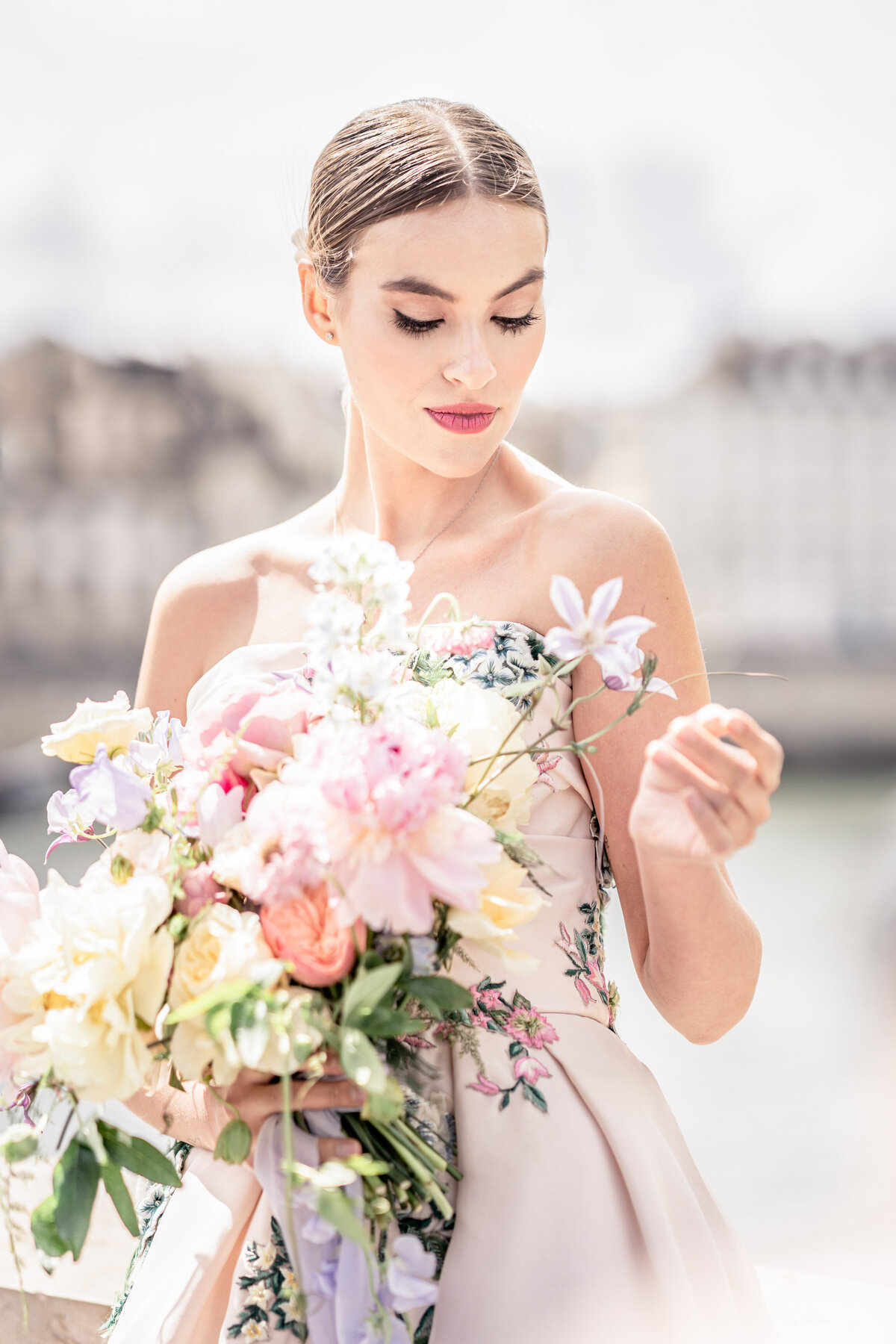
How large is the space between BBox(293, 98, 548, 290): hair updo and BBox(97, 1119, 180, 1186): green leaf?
1106mm

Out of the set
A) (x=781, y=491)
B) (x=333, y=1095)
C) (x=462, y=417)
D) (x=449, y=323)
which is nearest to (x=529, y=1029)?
(x=333, y=1095)

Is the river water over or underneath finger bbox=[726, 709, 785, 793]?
underneath

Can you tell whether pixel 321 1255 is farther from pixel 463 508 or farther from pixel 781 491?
pixel 781 491

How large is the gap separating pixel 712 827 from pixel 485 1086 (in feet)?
1.57

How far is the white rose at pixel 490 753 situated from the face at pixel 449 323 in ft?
1.74

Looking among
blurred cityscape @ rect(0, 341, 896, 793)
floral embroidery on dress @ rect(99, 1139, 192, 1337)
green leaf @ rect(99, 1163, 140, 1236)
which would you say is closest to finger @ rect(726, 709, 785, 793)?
green leaf @ rect(99, 1163, 140, 1236)

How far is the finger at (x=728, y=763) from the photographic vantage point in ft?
3.15

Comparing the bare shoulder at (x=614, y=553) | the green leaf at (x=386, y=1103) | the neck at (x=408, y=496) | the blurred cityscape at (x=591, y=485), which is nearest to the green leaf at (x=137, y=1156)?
the green leaf at (x=386, y=1103)

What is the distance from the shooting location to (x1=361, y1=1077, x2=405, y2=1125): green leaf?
0.92 metres

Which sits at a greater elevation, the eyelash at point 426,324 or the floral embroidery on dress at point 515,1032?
the eyelash at point 426,324

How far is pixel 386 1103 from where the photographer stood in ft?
3.03

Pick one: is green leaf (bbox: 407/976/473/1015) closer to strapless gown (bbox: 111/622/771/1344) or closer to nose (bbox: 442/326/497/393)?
strapless gown (bbox: 111/622/771/1344)

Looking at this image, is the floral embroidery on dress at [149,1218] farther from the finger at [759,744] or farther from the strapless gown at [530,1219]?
the finger at [759,744]

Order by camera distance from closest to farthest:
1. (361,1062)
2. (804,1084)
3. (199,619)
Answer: (361,1062) → (199,619) → (804,1084)
